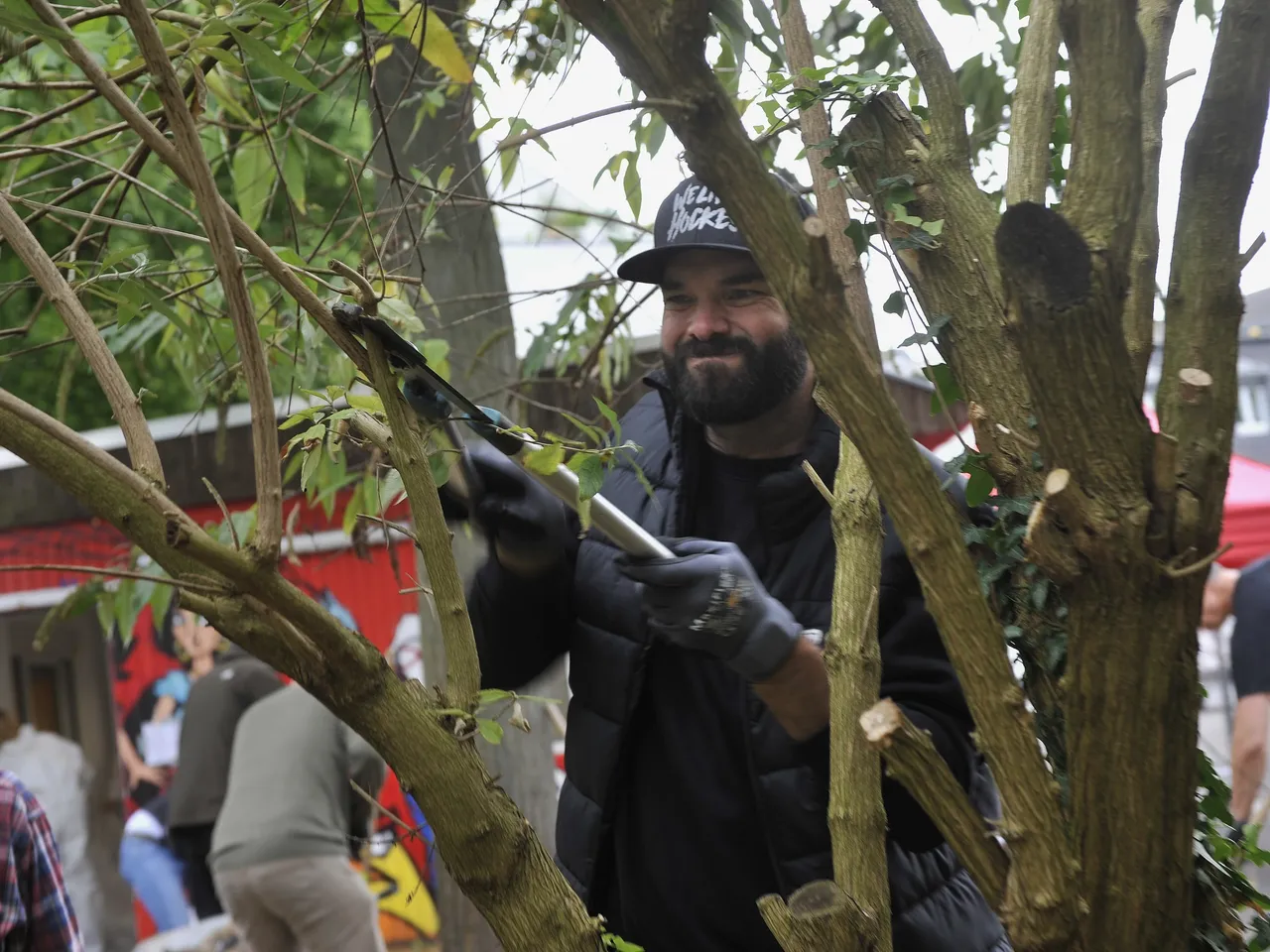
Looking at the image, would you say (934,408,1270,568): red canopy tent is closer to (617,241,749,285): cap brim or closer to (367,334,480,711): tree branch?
(617,241,749,285): cap brim

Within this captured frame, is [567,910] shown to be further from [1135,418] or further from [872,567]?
[1135,418]

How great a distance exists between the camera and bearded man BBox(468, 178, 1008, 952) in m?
1.85

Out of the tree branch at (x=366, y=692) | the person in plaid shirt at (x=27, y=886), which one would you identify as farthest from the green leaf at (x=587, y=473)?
the person in plaid shirt at (x=27, y=886)

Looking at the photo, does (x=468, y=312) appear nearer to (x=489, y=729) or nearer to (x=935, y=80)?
(x=935, y=80)

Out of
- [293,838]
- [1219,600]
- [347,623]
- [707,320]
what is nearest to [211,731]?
[293,838]

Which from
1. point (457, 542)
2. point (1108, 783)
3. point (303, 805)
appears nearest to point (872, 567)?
point (1108, 783)

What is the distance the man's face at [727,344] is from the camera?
207 centimetres

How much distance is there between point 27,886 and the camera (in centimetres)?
234

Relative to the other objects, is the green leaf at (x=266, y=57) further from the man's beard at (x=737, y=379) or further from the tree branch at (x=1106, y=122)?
the man's beard at (x=737, y=379)

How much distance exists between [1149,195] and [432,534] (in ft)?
2.47

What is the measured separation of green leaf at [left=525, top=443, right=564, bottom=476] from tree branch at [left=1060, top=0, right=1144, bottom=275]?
0.49 metres

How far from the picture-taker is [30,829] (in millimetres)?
2359

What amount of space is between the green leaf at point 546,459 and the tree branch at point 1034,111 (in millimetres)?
602

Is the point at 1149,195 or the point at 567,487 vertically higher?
the point at 1149,195
